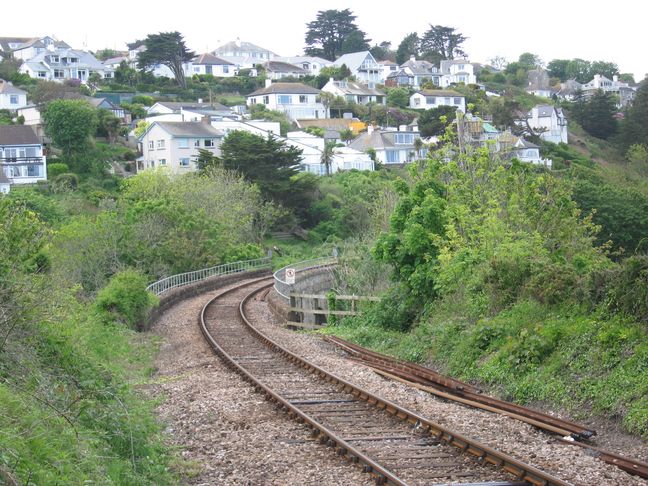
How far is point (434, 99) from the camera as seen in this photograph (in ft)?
425

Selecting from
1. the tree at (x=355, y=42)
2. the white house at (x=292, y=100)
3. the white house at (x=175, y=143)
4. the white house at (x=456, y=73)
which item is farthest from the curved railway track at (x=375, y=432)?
the tree at (x=355, y=42)

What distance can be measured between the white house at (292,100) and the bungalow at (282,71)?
22190 millimetres

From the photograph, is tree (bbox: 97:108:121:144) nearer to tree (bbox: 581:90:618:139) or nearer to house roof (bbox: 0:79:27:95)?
house roof (bbox: 0:79:27:95)

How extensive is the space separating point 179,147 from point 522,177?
2333 inches

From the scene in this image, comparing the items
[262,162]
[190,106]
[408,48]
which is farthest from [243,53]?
[262,162]

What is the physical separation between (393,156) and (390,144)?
1386mm

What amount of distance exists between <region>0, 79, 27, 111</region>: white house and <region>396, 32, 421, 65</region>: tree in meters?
96.0

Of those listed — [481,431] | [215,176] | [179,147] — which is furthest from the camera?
[179,147]

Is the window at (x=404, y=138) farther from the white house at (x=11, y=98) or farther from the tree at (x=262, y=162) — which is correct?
the white house at (x=11, y=98)

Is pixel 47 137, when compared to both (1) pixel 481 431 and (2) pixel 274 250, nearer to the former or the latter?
(2) pixel 274 250

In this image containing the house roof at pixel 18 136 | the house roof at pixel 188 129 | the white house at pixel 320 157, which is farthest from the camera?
the white house at pixel 320 157

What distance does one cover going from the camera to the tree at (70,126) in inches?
3041

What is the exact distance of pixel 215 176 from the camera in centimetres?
6272

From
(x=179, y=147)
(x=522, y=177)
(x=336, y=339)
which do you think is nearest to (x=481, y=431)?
(x=336, y=339)
